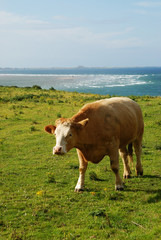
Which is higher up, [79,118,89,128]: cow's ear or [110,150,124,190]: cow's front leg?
[79,118,89,128]: cow's ear

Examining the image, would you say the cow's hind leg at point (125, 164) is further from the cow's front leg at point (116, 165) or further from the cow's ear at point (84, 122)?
the cow's ear at point (84, 122)

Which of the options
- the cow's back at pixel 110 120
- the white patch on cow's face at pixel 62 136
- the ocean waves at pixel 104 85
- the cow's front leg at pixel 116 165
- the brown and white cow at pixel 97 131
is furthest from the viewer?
the ocean waves at pixel 104 85

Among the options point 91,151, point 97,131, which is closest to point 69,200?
point 91,151

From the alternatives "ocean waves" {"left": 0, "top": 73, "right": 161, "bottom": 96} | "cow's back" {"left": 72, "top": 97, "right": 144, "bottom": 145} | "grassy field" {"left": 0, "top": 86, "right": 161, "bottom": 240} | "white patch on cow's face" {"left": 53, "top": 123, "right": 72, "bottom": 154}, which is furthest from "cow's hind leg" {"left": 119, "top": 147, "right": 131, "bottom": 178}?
"ocean waves" {"left": 0, "top": 73, "right": 161, "bottom": 96}

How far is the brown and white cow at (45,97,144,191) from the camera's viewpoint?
25.9 ft

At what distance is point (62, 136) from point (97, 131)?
4.66 ft

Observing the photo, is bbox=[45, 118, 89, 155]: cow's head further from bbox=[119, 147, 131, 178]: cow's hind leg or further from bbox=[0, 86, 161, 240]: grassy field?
bbox=[119, 147, 131, 178]: cow's hind leg

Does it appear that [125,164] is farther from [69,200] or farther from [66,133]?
[66,133]

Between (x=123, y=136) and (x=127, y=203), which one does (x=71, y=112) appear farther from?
(x=127, y=203)

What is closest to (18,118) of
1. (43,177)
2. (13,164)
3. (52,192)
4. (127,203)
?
(13,164)

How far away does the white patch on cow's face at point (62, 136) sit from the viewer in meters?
7.46

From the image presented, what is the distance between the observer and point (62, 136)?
765cm

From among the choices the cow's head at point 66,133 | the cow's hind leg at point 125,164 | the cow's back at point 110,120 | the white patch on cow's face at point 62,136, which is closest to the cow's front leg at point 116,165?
the cow's back at point 110,120

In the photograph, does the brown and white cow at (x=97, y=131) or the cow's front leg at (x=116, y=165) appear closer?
the brown and white cow at (x=97, y=131)
